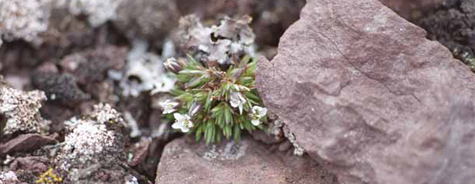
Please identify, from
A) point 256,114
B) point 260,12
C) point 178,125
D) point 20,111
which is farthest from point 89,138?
point 260,12

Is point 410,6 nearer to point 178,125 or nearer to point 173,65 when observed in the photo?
point 173,65

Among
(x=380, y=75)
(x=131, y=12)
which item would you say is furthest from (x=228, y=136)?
(x=131, y=12)

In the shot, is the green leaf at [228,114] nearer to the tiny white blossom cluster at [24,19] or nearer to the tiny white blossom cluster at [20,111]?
the tiny white blossom cluster at [20,111]

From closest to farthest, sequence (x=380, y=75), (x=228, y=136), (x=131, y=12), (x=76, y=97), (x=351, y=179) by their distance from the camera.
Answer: (x=351, y=179), (x=380, y=75), (x=228, y=136), (x=76, y=97), (x=131, y=12)

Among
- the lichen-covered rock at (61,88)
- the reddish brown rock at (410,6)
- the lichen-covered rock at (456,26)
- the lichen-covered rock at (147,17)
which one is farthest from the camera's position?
the lichen-covered rock at (147,17)

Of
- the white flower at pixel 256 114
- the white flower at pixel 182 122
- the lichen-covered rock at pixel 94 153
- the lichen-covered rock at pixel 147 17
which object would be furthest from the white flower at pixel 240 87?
the lichen-covered rock at pixel 147 17

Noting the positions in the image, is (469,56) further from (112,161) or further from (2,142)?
(2,142)

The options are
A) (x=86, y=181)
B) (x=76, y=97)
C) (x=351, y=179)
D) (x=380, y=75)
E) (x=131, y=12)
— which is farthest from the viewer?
(x=131, y=12)
